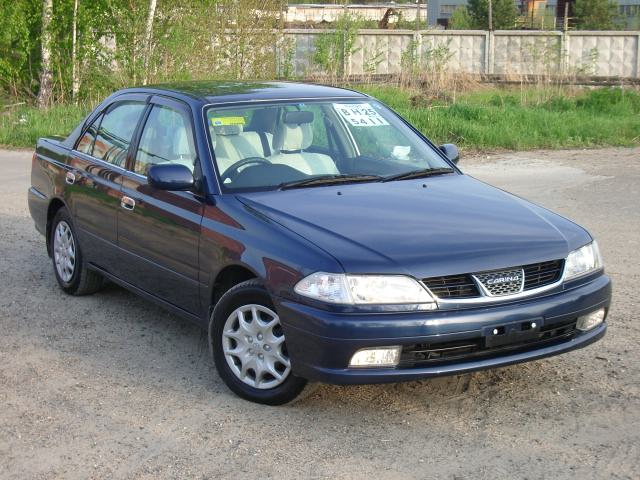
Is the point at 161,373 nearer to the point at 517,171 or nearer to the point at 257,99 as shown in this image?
the point at 257,99

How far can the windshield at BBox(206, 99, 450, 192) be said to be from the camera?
19.3 ft

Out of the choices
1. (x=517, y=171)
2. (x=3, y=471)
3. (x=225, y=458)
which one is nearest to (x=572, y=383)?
(x=225, y=458)

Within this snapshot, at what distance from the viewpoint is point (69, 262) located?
7453mm

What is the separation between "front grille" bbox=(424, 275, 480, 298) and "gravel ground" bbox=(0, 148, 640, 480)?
25.6 inches

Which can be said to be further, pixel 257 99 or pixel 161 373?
pixel 257 99

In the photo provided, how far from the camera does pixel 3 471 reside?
442 centimetres

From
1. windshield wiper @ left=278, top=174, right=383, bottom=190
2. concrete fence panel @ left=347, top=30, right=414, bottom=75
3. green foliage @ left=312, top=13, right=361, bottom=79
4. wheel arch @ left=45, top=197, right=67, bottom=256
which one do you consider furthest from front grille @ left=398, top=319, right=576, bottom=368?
concrete fence panel @ left=347, top=30, right=414, bottom=75

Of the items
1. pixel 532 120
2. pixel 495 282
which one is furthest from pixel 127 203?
pixel 532 120

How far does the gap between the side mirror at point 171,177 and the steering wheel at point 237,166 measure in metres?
0.20

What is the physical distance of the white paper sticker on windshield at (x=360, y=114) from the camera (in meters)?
6.55

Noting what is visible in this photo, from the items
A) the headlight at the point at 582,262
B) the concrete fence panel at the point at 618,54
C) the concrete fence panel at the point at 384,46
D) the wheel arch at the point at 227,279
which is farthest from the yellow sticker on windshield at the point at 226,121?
the concrete fence panel at the point at 618,54

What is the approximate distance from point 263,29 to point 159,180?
17.4m

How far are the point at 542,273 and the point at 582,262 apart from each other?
344mm

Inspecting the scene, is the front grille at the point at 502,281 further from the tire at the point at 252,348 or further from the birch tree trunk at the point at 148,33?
the birch tree trunk at the point at 148,33
